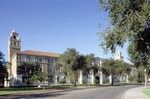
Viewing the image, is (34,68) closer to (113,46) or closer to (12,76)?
(12,76)

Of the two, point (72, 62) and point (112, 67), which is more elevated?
point (72, 62)

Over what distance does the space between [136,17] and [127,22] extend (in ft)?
2.38

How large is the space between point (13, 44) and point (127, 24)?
377 ft

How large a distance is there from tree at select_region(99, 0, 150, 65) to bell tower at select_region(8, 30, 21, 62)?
112 metres

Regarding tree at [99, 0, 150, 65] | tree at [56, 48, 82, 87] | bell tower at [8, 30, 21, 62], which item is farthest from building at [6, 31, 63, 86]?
tree at [99, 0, 150, 65]

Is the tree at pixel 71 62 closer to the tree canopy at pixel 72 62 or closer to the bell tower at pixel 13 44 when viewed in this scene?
the tree canopy at pixel 72 62

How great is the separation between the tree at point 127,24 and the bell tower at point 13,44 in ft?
367

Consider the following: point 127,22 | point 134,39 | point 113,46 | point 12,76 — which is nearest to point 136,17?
point 127,22

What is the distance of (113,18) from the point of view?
68.0 feet

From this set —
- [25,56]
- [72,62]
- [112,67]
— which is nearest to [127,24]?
[72,62]

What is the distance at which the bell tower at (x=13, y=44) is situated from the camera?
428 ft

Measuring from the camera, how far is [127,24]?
19.2 m

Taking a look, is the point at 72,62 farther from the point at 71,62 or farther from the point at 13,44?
the point at 13,44

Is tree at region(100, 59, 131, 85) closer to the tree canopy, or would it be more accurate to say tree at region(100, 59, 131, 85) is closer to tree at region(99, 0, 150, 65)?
the tree canopy
